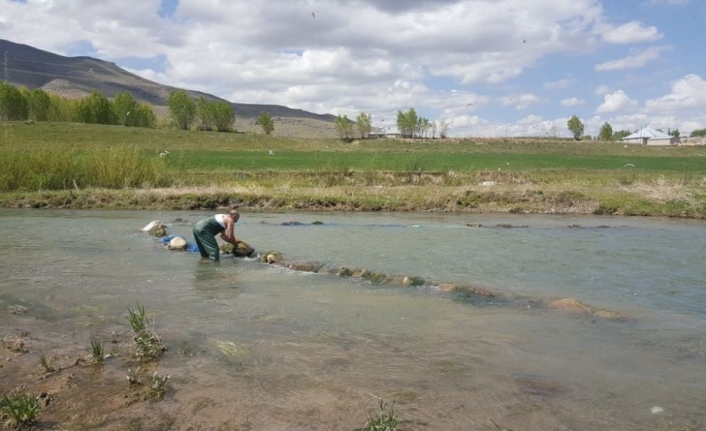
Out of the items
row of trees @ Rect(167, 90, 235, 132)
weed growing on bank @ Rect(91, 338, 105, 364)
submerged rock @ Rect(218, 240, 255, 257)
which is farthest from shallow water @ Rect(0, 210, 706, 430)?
row of trees @ Rect(167, 90, 235, 132)

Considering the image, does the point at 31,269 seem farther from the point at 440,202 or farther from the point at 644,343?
the point at 440,202

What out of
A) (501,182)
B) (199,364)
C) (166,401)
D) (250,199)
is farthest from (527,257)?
(501,182)

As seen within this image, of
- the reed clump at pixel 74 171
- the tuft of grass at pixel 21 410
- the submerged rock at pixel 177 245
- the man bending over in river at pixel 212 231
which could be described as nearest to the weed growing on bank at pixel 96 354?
the tuft of grass at pixel 21 410

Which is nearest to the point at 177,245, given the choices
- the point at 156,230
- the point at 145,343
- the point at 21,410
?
the point at 156,230

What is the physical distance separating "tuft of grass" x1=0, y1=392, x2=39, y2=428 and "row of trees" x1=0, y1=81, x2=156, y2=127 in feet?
350

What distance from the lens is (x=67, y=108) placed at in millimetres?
112750

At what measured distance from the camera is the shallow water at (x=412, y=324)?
5852 mm

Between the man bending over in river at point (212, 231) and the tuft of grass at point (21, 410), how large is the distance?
9.07m

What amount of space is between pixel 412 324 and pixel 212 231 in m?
6.97

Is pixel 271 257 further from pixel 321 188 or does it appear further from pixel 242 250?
pixel 321 188

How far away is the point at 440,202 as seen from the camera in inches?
1085

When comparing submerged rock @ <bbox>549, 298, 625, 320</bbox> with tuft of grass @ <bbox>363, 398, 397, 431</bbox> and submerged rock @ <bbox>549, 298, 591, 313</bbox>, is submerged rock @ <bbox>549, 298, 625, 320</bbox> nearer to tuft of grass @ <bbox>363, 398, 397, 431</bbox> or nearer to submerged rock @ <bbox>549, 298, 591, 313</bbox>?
submerged rock @ <bbox>549, 298, 591, 313</bbox>

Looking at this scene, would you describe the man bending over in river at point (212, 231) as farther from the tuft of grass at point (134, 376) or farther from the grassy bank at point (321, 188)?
the grassy bank at point (321, 188)

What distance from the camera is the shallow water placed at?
5852 millimetres
